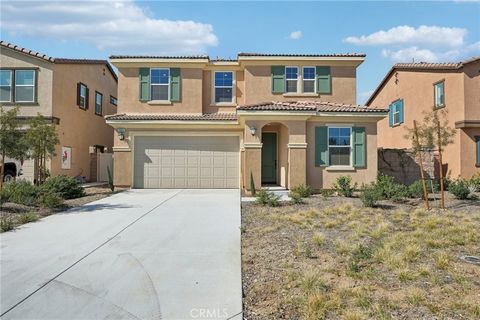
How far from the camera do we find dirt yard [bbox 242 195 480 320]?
4465mm

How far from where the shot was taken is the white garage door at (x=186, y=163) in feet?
57.9

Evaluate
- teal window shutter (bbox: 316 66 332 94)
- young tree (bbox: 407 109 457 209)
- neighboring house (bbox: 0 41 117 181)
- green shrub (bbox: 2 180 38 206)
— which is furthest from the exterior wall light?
young tree (bbox: 407 109 457 209)

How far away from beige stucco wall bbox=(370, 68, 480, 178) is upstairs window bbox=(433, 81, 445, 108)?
0.80ft

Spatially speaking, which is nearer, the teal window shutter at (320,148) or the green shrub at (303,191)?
the green shrub at (303,191)

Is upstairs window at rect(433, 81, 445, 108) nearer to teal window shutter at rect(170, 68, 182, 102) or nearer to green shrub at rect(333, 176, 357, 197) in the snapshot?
green shrub at rect(333, 176, 357, 197)

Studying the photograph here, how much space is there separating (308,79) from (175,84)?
6.79 meters

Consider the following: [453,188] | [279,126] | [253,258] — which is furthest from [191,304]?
[279,126]

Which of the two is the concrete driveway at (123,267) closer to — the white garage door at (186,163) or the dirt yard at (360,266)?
the dirt yard at (360,266)

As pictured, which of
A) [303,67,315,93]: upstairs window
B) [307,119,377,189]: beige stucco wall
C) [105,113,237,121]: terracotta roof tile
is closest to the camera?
[307,119,377,189]: beige stucco wall

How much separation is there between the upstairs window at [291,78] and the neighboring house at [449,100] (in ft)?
20.2

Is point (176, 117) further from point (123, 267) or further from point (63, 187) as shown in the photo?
point (123, 267)

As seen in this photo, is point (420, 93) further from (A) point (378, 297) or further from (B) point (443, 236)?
(A) point (378, 297)

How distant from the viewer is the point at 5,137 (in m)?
11.0

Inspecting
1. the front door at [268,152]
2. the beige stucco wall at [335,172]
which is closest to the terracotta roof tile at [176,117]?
the front door at [268,152]
